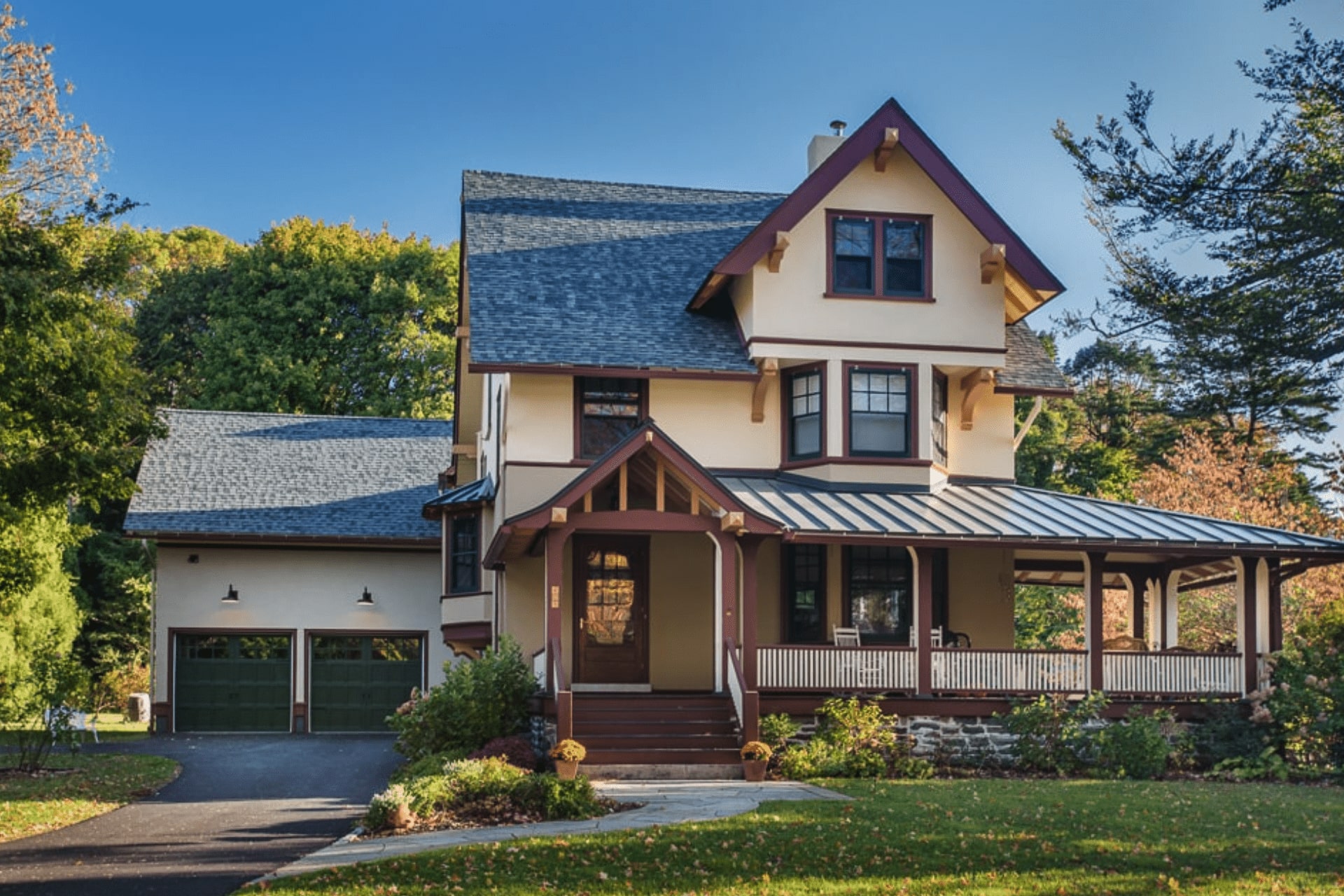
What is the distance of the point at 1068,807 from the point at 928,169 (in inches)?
448

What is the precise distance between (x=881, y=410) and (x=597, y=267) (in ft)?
18.2

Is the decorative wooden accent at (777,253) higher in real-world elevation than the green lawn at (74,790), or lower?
higher

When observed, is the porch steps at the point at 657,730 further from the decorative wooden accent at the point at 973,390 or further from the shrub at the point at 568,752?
the decorative wooden accent at the point at 973,390

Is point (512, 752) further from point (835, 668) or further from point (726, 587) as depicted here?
point (835, 668)

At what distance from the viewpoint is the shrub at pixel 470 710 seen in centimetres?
2023

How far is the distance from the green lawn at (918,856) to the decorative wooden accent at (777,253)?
32.7 feet

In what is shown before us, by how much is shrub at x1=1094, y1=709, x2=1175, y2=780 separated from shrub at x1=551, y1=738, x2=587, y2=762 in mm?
7120

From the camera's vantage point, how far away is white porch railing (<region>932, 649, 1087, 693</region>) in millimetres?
21062

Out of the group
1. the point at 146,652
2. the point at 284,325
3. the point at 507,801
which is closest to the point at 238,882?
the point at 507,801

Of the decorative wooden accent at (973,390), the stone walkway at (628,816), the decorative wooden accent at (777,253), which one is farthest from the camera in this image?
the decorative wooden accent at (973,390)

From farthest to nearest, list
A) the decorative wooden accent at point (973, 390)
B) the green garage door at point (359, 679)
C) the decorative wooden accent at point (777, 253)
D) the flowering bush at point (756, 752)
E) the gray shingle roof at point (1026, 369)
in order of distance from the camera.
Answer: the green garage door at point (359, 679), the gray shingle roof at point (1026, 369), the decorative wooden accent at point (973, 390), the decorative wooden accent at point (777, 253), the flowering bush at point (756, 752)

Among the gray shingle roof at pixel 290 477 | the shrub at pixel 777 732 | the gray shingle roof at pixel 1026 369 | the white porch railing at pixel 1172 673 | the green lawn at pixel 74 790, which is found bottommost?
the green lawn at pixel 74 790

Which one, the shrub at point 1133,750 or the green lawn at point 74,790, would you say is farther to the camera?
the shrub at point 1133,750

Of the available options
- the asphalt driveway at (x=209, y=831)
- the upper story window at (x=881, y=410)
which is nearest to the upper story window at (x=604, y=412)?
the upper story window at (x=881, y=410)
